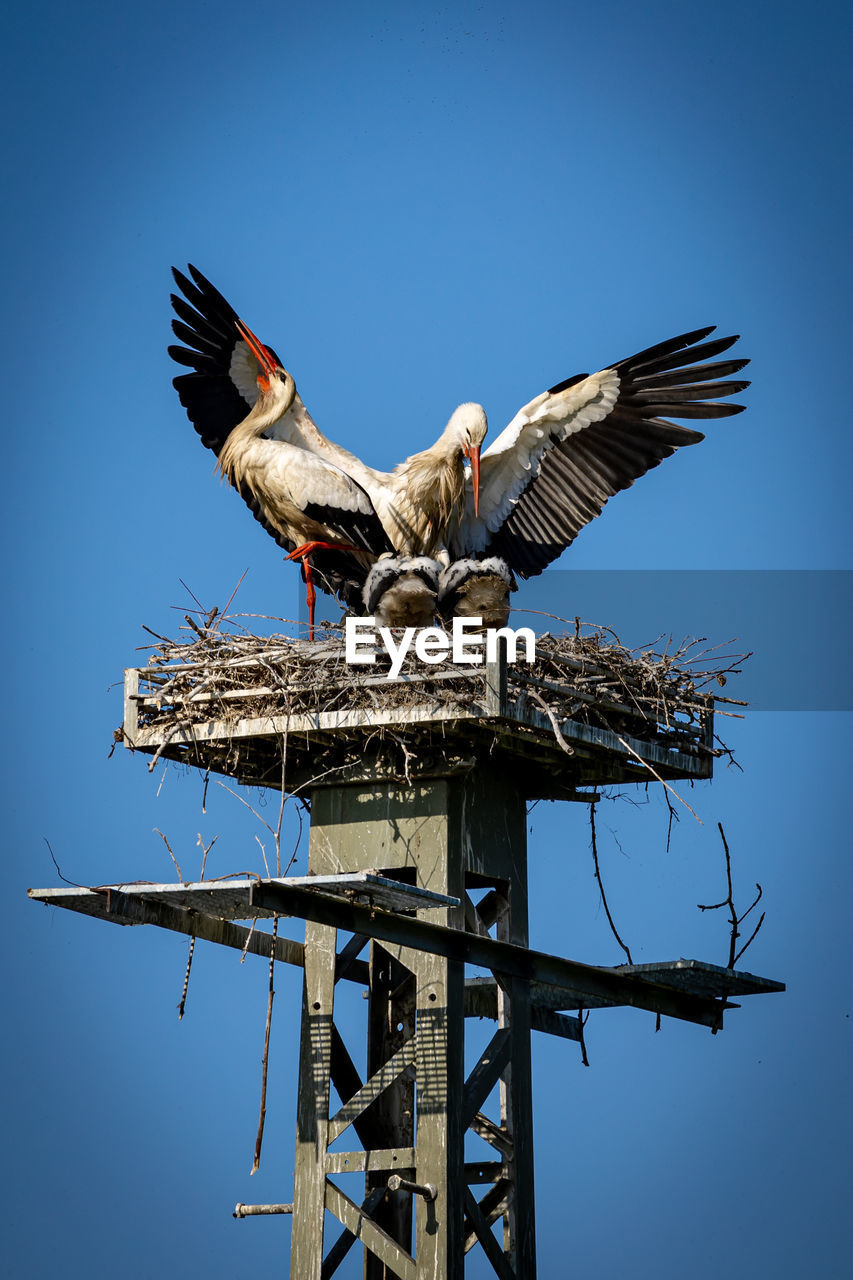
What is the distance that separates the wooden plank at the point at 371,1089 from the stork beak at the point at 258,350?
207 inches

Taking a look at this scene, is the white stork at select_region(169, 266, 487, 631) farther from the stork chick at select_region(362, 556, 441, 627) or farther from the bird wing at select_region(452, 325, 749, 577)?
the stork chick at select_region(362, 556, 441, 627)

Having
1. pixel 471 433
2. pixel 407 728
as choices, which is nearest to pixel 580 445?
pixel 471 433

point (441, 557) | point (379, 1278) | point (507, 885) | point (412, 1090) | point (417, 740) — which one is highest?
point (441, 557)

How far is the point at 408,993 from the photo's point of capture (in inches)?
426

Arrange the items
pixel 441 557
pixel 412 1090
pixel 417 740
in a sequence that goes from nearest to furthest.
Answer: pixel 417 740, pixel 412 1090, pixel 441 557

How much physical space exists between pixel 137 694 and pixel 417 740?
1.65m

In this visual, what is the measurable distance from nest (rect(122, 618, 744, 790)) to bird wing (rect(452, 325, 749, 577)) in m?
2.13

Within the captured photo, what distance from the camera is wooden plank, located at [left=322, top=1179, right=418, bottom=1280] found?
964 cm

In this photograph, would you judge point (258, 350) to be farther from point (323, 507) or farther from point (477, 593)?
point (477, 593)

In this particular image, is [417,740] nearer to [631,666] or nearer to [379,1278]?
[631,666]

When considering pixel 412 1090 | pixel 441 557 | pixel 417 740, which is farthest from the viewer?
pixel 441 557

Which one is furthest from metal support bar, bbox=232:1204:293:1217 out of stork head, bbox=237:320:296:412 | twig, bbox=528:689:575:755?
stork head, bbox=237:320:296:412

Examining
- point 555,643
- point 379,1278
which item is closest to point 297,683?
point 555,643

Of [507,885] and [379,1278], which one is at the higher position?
[507,885]
